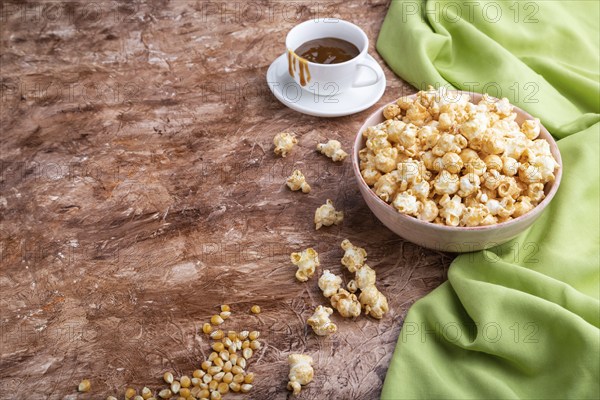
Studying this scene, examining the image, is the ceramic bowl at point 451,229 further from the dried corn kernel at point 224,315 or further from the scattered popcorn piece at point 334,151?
the dried corn kernel at point 224,315

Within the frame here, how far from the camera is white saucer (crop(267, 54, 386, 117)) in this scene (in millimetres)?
1744

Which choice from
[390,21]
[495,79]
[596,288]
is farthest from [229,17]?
[596,288]

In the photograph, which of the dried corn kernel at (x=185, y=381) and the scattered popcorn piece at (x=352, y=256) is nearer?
the dried corn kernel at (x=185, y=381)

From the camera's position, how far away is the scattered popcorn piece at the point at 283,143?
65.3 inches

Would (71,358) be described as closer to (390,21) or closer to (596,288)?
(596,288)

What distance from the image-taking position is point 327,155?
1656mm

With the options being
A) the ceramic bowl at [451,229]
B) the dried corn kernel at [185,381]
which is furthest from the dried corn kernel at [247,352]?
the ceramic bowl at [451,229]

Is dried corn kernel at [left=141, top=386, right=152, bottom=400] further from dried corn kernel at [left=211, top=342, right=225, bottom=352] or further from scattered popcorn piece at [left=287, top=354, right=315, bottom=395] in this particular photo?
scattered popcorn piece at [left=287, top=354, right=315, bottom=395]

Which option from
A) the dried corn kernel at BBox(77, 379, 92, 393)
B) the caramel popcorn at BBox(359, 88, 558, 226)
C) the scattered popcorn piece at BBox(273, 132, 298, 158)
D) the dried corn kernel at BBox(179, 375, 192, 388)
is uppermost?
the caramel popcorn at BBox(359, 88, 558, 226)

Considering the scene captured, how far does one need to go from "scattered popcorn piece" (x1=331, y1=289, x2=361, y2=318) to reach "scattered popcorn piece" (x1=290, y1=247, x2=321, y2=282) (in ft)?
0.28

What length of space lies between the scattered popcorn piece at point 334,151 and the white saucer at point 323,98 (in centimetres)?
12

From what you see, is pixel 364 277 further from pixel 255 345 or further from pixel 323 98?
pixel 323 98

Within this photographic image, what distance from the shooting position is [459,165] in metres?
1.32

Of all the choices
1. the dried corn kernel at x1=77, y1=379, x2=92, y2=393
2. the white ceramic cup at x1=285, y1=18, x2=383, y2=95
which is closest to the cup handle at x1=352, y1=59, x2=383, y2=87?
the white ceramic cup at x1=285, y1=18, x2=383, y2=95
